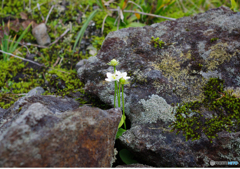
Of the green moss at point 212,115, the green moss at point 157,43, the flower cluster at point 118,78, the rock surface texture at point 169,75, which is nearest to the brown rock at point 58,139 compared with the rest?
the flower cluster at point 118,78

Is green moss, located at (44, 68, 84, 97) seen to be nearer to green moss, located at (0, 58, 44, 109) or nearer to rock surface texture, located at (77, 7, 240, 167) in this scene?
green moss, located at (0, 58, 44, 109)

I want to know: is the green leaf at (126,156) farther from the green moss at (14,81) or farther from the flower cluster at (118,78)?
the green moss at (14,81)

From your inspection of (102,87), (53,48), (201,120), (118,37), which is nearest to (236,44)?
(201,120)

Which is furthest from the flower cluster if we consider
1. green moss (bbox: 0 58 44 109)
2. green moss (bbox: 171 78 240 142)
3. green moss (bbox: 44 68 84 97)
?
green moss (bbox: 0 58 44 109)

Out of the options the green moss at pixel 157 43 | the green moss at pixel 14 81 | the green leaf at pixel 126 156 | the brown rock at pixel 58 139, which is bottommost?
the green leaf at pixel 126 156

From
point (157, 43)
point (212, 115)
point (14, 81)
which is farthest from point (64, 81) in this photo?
point (212, 115)

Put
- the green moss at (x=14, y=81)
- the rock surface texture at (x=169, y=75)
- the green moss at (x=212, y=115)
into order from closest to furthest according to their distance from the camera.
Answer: the rock surface texture at (x=169, y=75)
the green moss at (x=212, y=115)
the green moss at (x=14, y=81)

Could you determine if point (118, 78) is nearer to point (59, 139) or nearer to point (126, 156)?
point (59, 139)

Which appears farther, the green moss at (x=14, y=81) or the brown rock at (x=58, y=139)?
the green moss at (x=14, y=81)
